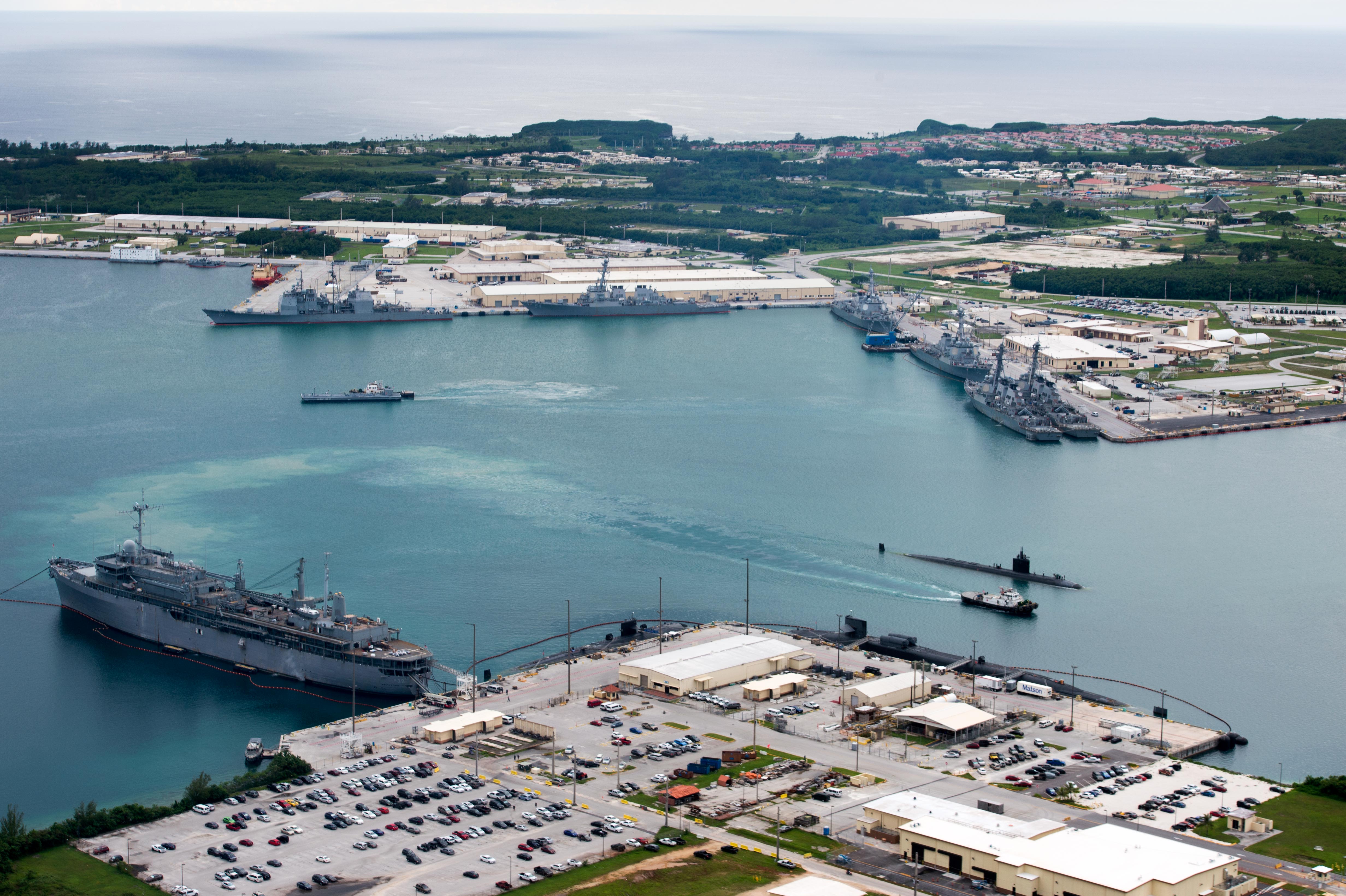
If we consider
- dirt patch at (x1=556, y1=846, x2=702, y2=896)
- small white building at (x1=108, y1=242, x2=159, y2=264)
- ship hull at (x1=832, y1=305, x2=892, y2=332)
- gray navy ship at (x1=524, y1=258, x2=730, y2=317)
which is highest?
small white building at (x1=108, y1=242, x2=159, y2=264)

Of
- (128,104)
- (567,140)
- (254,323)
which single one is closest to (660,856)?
(254,323)

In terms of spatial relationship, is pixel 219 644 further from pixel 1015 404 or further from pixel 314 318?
pixel 314 318

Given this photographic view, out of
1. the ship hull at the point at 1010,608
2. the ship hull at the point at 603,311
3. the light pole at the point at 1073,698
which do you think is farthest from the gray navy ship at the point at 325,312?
the light pole at the point at 1073,698

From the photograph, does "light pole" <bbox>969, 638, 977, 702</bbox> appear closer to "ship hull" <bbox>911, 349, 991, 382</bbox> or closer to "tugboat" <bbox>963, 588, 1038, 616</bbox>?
"tugboat" <bbox>963, 588, 1038, 616</bbox>

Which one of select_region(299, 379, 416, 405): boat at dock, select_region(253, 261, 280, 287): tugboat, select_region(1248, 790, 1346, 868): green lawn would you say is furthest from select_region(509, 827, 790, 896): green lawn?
select_region(253, 261, 280, 287): tugboat

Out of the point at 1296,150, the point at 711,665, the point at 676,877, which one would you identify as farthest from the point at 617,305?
the point at 1296,150

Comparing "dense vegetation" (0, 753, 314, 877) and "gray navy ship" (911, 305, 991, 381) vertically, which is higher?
"gray navy ship" (911, 305, 991, 381)
